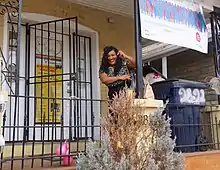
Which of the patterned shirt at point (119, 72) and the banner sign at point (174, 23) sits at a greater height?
the banner sign at point (174, 23)

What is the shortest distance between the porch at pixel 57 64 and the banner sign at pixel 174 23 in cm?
83

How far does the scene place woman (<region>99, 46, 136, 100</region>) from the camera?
5.20 m

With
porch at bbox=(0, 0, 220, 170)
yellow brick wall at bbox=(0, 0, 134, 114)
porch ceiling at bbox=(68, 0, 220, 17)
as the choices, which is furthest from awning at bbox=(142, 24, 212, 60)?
porch ceiling at bbox=(68, 0, 220, 17)

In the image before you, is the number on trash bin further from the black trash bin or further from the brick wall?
the brick wall

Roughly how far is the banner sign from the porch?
833mm

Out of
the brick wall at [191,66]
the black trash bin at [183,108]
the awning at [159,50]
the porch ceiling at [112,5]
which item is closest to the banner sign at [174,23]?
the black trash bin at [183,108]

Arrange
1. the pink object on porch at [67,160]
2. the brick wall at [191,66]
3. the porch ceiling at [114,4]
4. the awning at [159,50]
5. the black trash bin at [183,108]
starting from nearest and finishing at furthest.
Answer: the pink object on porch at [67,160] < the black trash bin at [183,108] < the porch ceiling at [114,4] < the awning at [159,50] < the brick wall at [191,66]

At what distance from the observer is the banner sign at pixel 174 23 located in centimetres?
477

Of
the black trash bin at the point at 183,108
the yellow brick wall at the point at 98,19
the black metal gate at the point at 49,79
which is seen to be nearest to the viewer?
the black trash bin at the point at 183,108

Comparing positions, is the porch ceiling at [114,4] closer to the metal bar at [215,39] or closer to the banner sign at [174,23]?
the metal bar at [215,39]

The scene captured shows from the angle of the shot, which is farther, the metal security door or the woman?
the metal security door

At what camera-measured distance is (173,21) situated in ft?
17.1

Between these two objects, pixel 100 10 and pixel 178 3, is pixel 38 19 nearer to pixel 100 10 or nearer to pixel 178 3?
pixel 100 10

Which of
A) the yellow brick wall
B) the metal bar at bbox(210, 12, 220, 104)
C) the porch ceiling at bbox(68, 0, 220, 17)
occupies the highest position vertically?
the porch ceiling at bbox(68, 0, 220, 17)
